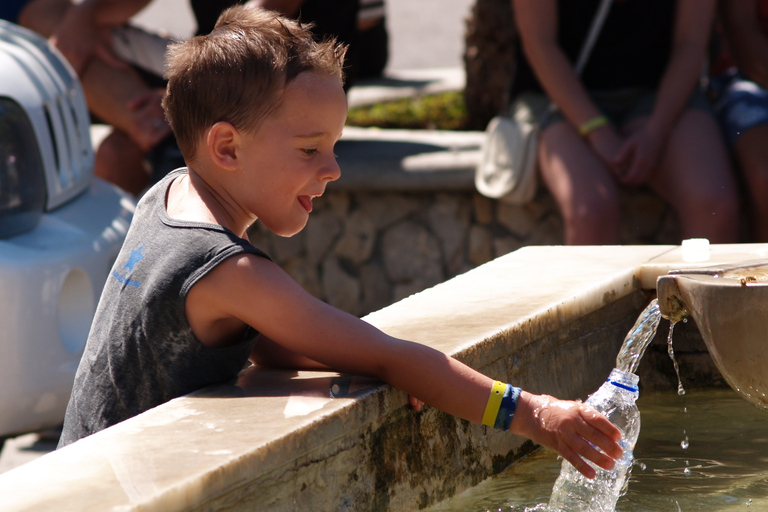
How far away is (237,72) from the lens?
1758 mm

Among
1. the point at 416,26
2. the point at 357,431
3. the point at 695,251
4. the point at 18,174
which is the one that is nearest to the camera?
the point at 357,431

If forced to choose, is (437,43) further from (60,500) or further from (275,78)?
(60,500)

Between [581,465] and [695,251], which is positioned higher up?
[695,251]

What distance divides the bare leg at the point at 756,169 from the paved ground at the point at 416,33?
3312mm

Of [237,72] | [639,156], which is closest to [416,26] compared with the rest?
[639,156]

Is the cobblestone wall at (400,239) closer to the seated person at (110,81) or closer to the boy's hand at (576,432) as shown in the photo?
the seated person at (110,81)

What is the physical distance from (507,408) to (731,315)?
1.41 feet

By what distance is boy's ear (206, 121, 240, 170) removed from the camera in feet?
5.78

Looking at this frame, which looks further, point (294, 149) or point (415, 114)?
point (415, 114)

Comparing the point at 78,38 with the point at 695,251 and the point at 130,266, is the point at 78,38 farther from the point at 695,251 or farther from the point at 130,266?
the point at 695,251

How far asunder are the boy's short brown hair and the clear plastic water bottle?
780mm

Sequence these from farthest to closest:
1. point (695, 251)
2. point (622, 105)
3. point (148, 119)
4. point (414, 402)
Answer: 1. point (148, 119)
2. point (622, 105)
3. point (695, 251)
4. point (414, 402)

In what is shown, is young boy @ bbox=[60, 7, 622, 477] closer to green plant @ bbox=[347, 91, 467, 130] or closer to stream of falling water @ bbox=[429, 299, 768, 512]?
stream of falling water @ bbox=[429, 299, 768, 512]

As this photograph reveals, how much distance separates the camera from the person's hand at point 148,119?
4.28 metres
